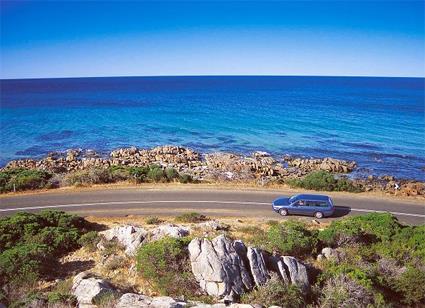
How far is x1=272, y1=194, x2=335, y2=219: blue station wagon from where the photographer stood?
24719 millimetres

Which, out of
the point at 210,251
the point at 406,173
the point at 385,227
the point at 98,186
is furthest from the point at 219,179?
the point at 406,173

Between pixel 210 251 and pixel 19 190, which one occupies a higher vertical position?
pixel 210 251

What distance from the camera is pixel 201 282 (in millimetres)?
14273

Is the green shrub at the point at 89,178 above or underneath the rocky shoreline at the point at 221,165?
above

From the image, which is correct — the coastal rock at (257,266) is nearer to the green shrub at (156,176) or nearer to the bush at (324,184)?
the bush at (324,184)

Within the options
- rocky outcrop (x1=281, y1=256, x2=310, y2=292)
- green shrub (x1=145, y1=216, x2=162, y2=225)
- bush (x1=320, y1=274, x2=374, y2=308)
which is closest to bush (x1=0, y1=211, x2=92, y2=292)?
green shrub (x1=145, y1=216, x2=162, y2=225)

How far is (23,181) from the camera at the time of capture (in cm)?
3011

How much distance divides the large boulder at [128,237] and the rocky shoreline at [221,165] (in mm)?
15416

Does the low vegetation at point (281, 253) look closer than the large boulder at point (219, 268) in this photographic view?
Yes

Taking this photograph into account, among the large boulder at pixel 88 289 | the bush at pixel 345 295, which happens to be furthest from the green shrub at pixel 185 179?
the bush at pixel 345 295

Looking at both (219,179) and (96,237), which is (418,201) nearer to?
(219,179)

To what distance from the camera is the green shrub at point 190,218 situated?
22.6 metres

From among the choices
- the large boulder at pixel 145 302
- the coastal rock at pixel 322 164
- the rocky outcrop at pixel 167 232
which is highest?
the large boulder at pixel 145 302

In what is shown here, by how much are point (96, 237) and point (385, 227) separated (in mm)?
16837
